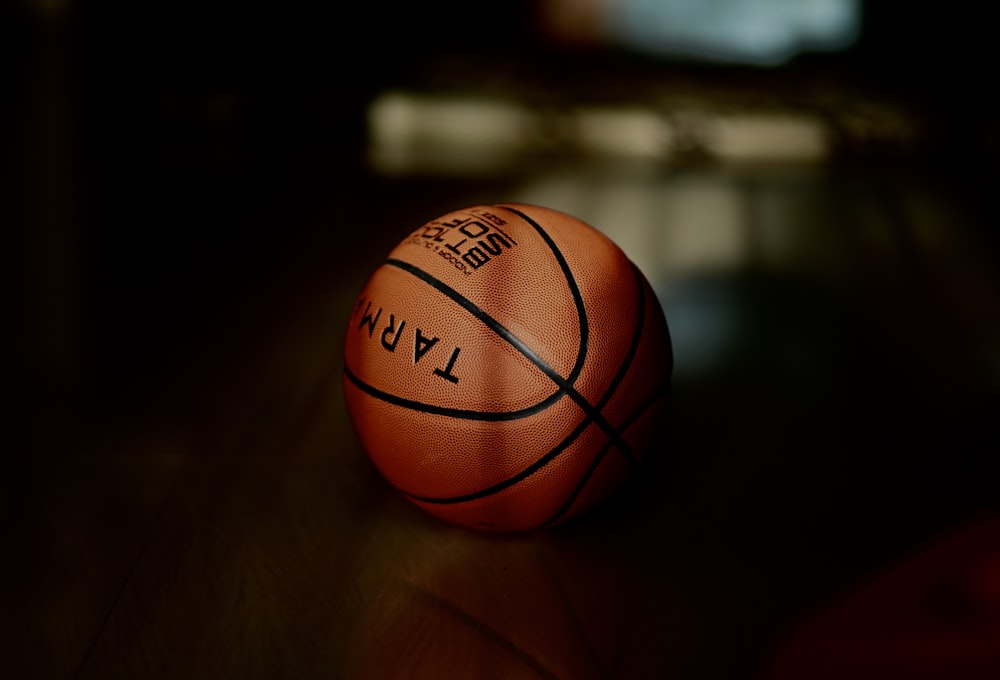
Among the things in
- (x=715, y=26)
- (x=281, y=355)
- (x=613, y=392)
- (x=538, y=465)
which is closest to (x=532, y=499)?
(x=538, y=465)

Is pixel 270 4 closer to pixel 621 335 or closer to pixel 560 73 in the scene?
pixel 560 73

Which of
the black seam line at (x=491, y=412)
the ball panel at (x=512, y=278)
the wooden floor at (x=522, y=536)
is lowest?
the wooden floor at (x=522, y=536)

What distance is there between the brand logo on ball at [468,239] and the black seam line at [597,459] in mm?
310

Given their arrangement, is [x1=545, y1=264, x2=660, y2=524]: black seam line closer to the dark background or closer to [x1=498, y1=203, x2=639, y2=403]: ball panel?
[x1=498, y1=203, x2=639, y2=403]: ball panel

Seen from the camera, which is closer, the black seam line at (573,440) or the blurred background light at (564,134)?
the black seam line at (573,440)

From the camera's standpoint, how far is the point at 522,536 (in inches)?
55.1

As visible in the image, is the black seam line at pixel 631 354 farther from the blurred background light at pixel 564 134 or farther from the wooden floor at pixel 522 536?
the blurred background light at pixel 564 134

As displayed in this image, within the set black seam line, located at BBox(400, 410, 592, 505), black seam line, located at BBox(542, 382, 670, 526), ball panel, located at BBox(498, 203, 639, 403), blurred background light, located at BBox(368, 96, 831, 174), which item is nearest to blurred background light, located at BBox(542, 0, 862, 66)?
blurred background light, located at BBox(368, 96, 831, 174)

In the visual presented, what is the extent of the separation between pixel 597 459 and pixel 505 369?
8.0 inches

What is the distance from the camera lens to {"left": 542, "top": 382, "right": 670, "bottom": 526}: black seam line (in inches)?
51.0

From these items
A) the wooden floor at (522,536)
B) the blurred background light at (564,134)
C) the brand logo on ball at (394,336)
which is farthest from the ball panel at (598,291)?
the blurred background light at (564,134)

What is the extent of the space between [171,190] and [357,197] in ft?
1.94

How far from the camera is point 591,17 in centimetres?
445

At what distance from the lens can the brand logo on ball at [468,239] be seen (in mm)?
1268
